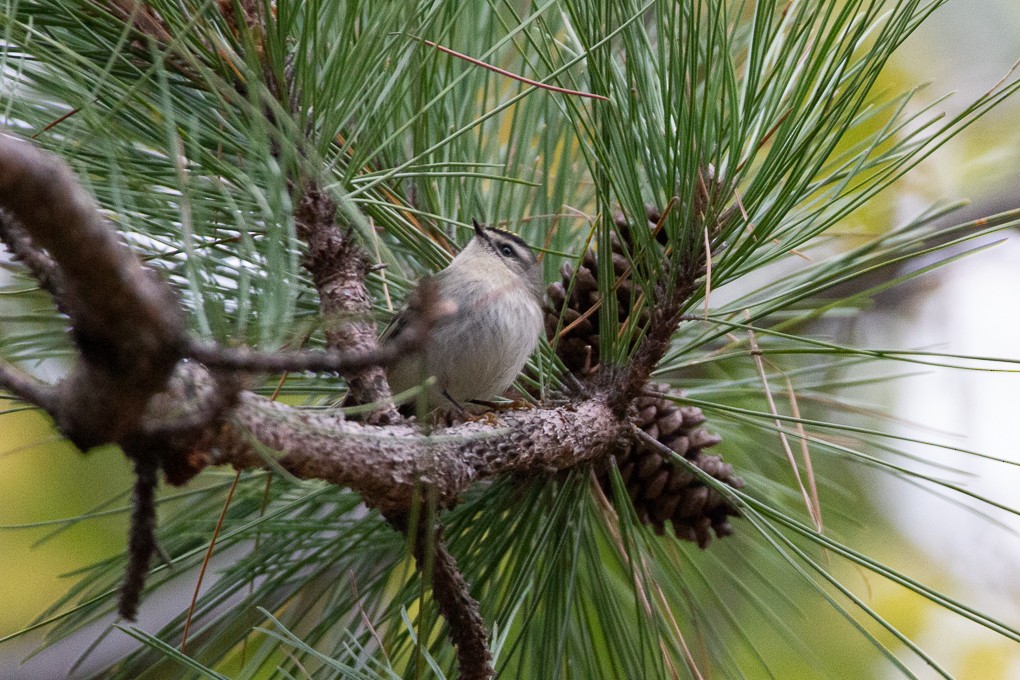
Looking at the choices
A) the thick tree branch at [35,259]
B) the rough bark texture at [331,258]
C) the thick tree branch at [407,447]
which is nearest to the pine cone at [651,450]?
the thick tree branch at [407,447]

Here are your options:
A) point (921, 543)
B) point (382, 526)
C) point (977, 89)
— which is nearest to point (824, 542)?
point (382, 526)

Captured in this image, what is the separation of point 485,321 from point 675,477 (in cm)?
47

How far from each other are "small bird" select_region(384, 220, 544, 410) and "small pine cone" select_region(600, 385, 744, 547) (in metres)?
0.24

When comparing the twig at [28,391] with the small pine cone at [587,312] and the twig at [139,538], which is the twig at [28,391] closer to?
the twig at [139,538]

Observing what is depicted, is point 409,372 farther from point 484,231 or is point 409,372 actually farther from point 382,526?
point 382,526

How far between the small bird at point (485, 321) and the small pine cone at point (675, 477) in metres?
0.24

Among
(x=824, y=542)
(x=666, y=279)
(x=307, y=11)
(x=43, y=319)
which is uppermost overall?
(x=307, y=11)

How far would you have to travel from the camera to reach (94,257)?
0.51m

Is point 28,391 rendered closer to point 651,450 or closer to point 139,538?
point 139,538

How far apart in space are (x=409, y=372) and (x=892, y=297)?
1.37m

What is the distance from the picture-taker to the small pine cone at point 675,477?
133 centimetres

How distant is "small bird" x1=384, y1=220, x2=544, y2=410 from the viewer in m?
1.51

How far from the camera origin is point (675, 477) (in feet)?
4.41

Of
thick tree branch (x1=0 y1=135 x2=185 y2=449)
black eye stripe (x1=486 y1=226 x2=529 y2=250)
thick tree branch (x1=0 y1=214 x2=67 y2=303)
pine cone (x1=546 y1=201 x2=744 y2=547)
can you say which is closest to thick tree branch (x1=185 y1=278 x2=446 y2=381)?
thick tree branch (x1=0 y1=135 x2=185 y2=449)
